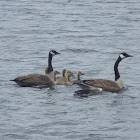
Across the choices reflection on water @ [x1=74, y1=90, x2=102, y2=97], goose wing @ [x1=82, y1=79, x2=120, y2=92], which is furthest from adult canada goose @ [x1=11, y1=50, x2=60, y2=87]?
goose wing @ [x1=82, y1=79, x2=120, y2=92]

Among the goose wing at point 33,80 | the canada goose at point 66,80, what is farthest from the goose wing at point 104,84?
the goose wing at point 33,80

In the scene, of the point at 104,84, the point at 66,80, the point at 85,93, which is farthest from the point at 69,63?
the point at 85,93

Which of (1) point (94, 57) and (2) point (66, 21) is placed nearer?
(1) point (94, 57)

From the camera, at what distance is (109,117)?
66.3 feet

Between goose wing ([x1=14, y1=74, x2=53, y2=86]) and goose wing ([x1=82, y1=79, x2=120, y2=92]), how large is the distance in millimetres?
1629

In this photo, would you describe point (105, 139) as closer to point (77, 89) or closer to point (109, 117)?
point (109, 117)

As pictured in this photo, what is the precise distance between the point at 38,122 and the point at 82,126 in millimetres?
1080

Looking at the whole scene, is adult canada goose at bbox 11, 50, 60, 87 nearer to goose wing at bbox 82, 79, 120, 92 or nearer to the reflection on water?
the reflection on water

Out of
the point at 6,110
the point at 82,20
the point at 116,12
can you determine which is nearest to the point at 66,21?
the point at 82,20

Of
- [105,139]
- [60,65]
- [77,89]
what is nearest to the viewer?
[105,139]

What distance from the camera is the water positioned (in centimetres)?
1931

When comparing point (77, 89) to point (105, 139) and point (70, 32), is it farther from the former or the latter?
point (70, 32)

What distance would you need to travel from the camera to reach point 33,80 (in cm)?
2422

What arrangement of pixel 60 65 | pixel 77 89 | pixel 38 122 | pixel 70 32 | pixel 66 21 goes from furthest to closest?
pixel 66 21
pixel 70 32
pixel 60 65
pixel 77 89
pixel 38 122
